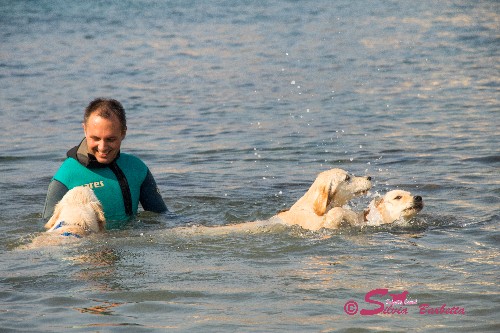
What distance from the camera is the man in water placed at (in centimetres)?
786

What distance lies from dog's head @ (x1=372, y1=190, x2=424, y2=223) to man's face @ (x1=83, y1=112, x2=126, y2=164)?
8.75 ft

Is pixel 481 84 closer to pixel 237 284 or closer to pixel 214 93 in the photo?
pixel 214 93

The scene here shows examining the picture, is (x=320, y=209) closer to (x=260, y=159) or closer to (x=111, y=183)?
(x=111, y=183)

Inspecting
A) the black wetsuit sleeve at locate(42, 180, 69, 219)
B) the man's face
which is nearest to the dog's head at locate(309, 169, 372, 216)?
the man's face

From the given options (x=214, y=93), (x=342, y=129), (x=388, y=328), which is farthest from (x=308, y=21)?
(x=388, y=328)

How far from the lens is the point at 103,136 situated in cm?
788

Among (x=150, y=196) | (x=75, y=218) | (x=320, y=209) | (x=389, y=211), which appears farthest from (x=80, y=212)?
(x=389, y=211)

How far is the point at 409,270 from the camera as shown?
22.0 ft

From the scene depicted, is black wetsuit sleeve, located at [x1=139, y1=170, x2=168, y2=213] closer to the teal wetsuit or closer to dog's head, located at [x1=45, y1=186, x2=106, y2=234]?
the teal wetsuit

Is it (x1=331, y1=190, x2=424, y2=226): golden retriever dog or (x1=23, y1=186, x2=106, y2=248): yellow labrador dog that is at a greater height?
(x1=23, y1=186, x2=106, y2=248): yellow labrador dog

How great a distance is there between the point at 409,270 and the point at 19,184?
224 inches

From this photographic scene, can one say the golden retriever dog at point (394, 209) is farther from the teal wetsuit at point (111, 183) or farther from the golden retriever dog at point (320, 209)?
the teal wetsuit at point (111, 183)

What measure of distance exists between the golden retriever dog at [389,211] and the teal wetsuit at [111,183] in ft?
6.27
